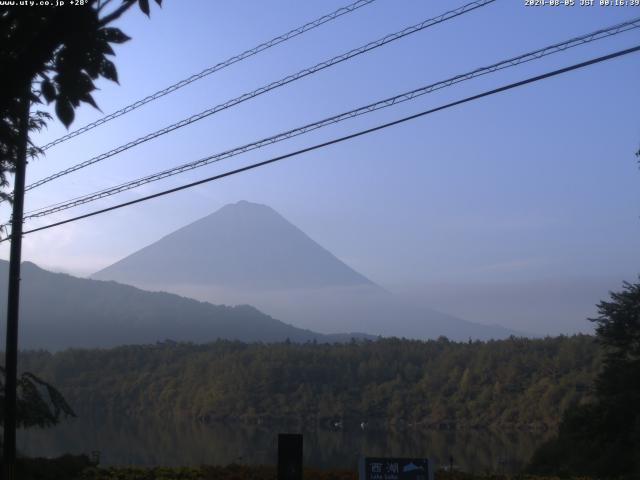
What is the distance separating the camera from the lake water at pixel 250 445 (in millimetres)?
25531

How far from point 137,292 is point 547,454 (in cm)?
15668

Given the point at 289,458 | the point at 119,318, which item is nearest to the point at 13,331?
the point at 289,458

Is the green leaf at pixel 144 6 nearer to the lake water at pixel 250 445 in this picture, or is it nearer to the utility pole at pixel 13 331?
the utility pole at pixel 13 331

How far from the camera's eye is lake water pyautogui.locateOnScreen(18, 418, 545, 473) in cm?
2553

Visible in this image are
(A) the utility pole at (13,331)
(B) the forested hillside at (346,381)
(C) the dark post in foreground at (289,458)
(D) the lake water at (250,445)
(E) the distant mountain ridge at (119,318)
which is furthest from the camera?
(E) the distant mountain ridge at (119,318)

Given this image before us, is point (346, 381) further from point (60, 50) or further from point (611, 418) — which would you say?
point (60, 50)

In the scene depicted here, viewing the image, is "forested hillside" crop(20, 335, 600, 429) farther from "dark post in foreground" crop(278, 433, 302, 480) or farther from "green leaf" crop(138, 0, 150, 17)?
"green leaf" crop(138, 0, 150, 17)

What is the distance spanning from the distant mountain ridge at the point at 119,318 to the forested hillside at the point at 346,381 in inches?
2582

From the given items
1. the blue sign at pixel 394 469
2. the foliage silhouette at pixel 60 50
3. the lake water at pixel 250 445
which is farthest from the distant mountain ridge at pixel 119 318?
the foliage silhouette at pixel 60 50

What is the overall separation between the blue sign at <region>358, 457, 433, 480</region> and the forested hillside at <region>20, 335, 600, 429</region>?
34188 mm

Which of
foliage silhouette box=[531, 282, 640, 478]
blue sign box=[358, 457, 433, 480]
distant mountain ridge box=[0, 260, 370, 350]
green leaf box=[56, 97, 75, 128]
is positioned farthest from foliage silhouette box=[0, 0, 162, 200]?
distant mountain ridge box=[0, 260, 370, 350]

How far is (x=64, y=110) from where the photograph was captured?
452 cm

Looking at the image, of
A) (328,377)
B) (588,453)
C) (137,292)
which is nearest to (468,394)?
(328,377)

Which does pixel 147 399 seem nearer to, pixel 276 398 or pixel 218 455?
pixel 276 398
